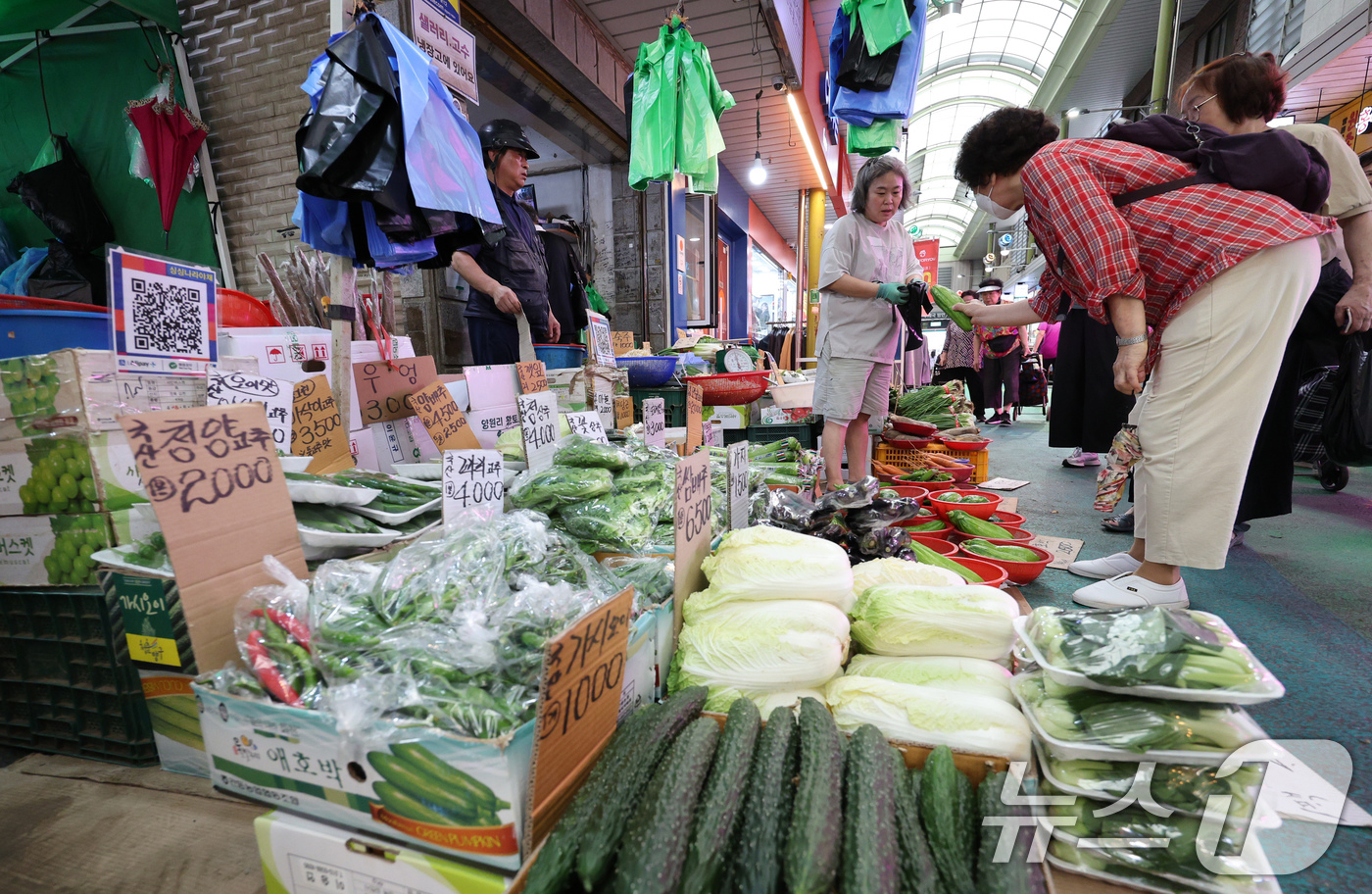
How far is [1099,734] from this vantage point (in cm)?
106

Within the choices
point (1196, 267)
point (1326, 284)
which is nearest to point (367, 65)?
point (1196, 267)

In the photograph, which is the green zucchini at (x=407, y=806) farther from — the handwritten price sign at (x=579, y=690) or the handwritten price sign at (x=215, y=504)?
the handwritten price sign at (x=215, y=504)

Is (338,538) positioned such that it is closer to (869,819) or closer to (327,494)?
(327,494)

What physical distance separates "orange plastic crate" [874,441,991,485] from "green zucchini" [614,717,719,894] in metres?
4.44

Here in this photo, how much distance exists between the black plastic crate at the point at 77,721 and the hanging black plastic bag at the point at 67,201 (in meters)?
5.47

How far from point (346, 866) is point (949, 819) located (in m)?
1.06

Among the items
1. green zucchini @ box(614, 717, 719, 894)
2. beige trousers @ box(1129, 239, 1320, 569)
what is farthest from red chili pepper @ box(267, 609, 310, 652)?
beige trousers @ box(1129, 239, 1320, 569)

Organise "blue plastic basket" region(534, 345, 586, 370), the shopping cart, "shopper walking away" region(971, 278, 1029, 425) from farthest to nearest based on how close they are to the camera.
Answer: "shopper walking away" region(971, 278, 1029, 425) → the shopping cart → "blue plastic basket" region(534, 345, 586, 370)

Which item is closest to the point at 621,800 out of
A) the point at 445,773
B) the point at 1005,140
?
the point at 445,773

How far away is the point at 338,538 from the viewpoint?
5.07 ft

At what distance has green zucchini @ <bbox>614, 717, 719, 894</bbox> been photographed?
0.79m

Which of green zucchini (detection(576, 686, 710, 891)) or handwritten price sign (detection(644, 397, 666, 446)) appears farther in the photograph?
handwritten price sign (detection(644, 397, 666, 446))

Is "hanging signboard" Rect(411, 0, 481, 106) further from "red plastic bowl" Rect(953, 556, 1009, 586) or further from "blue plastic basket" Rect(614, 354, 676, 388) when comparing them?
"red plastic bowl" Rect(953, 556, 1009, 586)

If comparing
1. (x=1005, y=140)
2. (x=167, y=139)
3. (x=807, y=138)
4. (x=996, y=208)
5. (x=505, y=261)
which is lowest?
(x=505, y=261)
